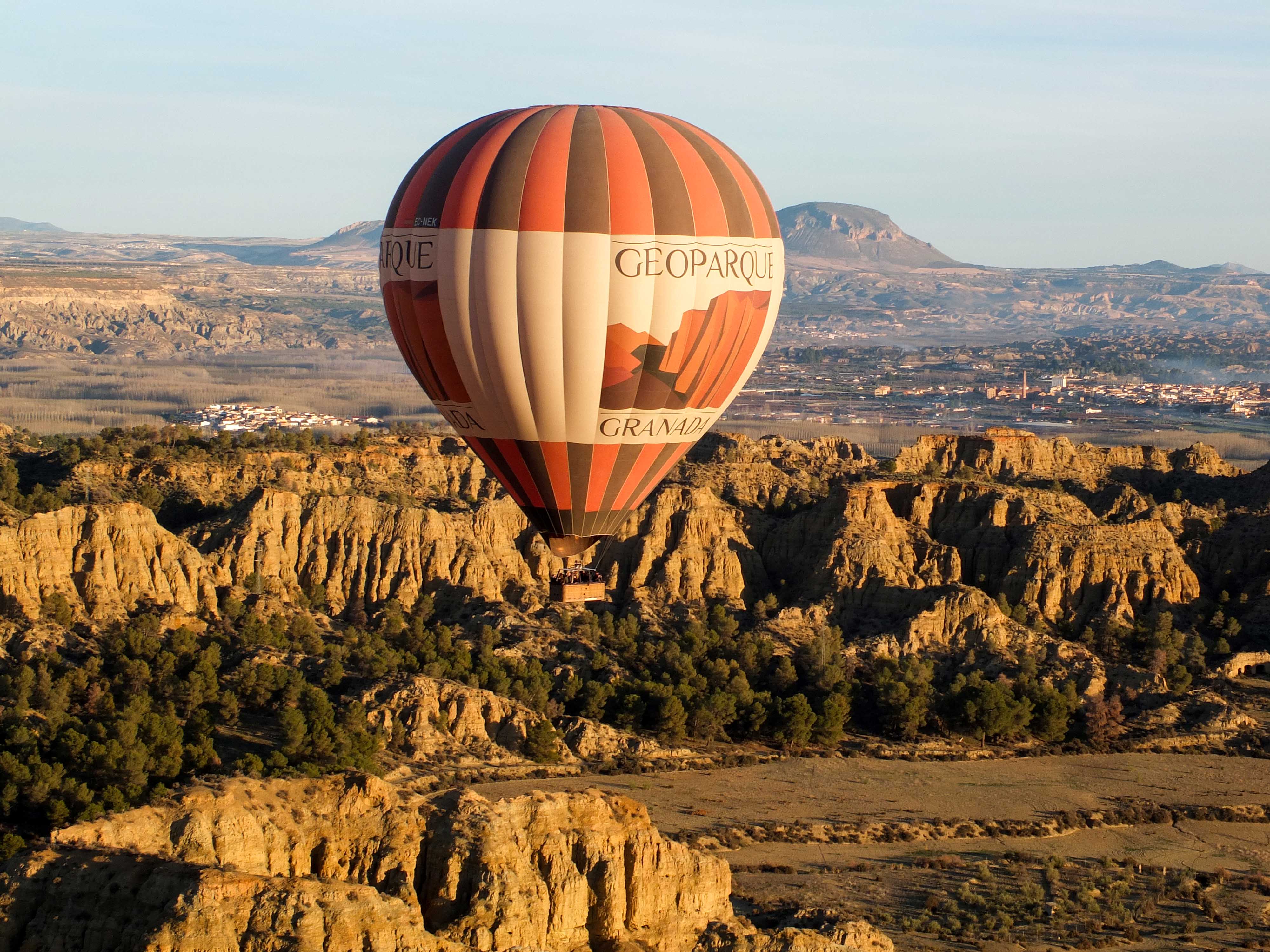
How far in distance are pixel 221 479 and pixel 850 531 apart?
26.3m

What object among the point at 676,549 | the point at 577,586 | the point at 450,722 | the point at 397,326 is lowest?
the point at 450,722

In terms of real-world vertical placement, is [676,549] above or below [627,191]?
below

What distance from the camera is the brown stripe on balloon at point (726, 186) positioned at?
135ft

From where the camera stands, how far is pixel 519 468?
42.2 meters

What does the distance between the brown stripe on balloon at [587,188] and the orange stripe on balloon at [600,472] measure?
500 cm

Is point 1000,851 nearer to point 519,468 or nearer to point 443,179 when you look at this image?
point 519,468

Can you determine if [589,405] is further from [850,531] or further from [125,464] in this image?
[125,464]

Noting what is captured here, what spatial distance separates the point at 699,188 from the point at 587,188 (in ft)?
8.28

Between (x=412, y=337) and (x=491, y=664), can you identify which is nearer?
(x=412, y=337)

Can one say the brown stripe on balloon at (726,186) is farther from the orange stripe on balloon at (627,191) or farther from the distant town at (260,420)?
the distant town at (260,420)

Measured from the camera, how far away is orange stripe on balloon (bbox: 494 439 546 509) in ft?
137

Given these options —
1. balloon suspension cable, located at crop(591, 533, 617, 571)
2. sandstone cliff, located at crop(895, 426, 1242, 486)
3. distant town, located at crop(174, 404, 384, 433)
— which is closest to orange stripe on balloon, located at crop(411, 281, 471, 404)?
balloon suspension cable, located at crop(591, 533, 617, 571)

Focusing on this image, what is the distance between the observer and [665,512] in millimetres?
77000

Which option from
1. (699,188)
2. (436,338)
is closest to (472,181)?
(436,338)
